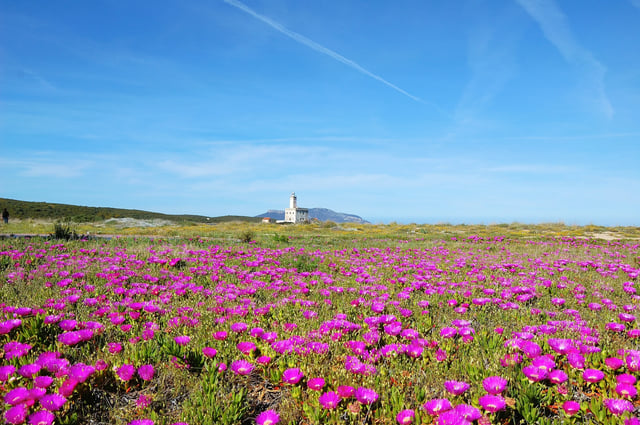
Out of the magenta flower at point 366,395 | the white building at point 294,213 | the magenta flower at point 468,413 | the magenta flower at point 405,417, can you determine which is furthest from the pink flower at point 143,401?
the white building at point 294,213

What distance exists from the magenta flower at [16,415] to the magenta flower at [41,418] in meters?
0.05

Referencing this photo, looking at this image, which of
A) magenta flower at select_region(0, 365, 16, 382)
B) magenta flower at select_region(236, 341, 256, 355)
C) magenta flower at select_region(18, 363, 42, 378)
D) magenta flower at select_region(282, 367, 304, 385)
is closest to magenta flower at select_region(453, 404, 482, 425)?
magenta flower at select_region(282, 367, 304, 385)

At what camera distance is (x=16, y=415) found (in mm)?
2102

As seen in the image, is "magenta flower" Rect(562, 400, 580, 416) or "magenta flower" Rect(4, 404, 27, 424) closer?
"magenta flower" Rect(4, 404, 27, 424)

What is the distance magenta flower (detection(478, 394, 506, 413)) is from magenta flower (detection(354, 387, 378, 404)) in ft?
2.18

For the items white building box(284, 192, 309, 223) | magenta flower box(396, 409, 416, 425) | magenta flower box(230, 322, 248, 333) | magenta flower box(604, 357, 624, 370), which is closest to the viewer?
magenta flower box(396, 409, 416, 425)

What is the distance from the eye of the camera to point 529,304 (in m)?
5.57

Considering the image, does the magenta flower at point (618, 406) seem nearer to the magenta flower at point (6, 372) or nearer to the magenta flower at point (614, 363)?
the magenta flower at point (614, 363)

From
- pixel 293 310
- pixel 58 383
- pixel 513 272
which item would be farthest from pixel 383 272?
pixel 58 383

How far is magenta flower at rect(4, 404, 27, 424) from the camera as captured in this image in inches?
81.6

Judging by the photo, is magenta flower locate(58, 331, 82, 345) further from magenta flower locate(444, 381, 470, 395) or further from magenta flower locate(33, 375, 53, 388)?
magenta flower locate(444, 381, 470, 395)

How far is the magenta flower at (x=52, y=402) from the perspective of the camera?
87.2 inches

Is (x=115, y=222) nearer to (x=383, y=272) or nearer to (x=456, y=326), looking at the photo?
(x=383, y=272)

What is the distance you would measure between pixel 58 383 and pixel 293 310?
8.39ft
